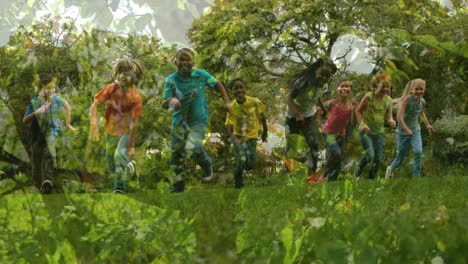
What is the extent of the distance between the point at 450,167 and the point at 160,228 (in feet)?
26.5

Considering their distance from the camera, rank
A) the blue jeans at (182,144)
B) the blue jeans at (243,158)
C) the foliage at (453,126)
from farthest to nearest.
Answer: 1. the foliage at (453,126)
2. the blue jeans at (243,158)
3. the blue jeans at (182,144)

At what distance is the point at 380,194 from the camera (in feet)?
18.7

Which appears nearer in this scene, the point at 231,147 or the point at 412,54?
the point at 231,147

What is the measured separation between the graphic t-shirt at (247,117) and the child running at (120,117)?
132cm

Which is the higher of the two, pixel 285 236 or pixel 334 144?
pixel 334 144

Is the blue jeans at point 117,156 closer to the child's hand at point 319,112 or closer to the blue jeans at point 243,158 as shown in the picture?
the blue jeans at point 243,158

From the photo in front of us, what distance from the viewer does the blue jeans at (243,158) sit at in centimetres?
654

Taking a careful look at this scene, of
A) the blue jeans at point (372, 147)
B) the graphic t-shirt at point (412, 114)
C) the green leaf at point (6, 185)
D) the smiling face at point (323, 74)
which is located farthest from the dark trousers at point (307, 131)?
the green leaf at point (6, 185)

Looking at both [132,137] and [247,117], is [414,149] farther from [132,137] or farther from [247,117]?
[132,137]

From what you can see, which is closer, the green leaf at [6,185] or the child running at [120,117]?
the green leaf at [6,185]

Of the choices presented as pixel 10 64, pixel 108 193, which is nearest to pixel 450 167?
pixel 108 193

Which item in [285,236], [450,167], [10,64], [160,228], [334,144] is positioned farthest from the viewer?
[450,167]

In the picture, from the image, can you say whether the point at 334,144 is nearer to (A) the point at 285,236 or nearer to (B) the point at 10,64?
(B) the point at 10,64

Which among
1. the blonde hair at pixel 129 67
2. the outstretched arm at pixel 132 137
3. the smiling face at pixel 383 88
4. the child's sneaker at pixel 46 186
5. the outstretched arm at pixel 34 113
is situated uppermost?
the smiling face at pixel 383 88
